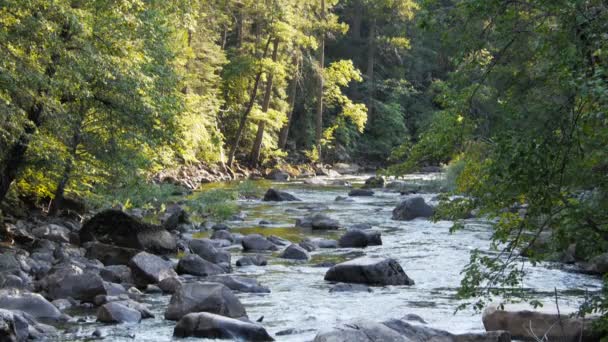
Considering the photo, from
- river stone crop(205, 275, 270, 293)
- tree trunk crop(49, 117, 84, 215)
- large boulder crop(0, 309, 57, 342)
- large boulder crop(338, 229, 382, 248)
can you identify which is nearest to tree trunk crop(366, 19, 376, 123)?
large boulder crop(338, 229, 382, 248)

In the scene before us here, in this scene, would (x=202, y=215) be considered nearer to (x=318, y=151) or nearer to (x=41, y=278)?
(x=41, y=278)

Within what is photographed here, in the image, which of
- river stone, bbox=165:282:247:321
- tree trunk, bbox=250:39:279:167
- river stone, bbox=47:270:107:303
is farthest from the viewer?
tree trunk, bbox=250:39:279:167

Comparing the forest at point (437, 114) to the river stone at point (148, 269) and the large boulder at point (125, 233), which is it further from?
the river stone at point (148, 269)

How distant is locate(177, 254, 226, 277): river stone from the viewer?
14.0 m

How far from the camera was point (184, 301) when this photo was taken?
10.7m

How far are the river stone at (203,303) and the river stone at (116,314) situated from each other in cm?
42

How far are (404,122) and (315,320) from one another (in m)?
43.7

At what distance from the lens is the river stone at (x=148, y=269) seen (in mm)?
12977

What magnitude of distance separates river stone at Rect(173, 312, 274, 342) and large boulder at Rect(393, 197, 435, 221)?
14.1 metres

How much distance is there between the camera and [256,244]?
17375 millimetres

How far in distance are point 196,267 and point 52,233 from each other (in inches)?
146

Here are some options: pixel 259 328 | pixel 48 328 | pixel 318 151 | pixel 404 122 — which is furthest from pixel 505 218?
pixel 404 122

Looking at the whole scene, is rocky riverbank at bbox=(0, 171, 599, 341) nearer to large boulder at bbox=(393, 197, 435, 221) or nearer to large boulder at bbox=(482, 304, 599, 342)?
large boulder at bbox=(482, 304, 599, 342)

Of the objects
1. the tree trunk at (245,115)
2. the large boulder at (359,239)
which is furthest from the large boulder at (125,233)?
the tree trunk at (245,115)
